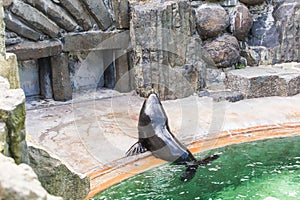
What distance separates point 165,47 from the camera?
654 cm

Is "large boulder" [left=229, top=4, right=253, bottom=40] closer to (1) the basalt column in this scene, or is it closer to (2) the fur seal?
(1) the basalt column

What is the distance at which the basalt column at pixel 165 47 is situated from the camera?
21.2 feet

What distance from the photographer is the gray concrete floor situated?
4.54 meters

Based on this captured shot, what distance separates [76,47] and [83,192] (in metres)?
4.58

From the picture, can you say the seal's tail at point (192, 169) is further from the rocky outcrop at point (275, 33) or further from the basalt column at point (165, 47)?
the rocky outcrop at point (275, 33)

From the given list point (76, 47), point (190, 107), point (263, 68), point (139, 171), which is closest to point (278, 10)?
point (263, 68)

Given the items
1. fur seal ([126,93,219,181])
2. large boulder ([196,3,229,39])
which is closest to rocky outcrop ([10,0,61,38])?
fur seal ([126,93,219,181])

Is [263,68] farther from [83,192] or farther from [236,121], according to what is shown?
[83,192]

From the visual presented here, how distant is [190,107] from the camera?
611cm

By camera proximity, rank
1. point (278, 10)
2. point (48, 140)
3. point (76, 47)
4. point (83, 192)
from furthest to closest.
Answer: point (278, 10) < point (76, 47) < point (48, 140) < point (83, 192)

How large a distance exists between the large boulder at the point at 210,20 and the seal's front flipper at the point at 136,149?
353cm

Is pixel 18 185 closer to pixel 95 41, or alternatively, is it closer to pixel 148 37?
pixel 148 37

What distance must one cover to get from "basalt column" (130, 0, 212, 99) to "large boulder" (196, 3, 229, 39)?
545 mm

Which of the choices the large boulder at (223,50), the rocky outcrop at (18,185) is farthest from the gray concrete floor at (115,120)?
the rocky outcrop at (18,185)
